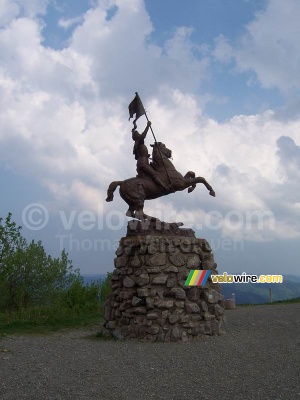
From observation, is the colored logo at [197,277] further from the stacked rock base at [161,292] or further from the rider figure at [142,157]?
the rider figure at [142,157]

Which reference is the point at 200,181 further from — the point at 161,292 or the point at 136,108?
the point at 161,292

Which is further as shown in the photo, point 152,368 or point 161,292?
point 161,292

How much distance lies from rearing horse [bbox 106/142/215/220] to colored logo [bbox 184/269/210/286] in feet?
5.72

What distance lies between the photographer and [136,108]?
10727mm

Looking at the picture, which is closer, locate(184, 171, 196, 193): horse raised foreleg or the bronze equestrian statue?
the bronze equestrian statue

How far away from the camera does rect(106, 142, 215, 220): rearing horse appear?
10.5 metres

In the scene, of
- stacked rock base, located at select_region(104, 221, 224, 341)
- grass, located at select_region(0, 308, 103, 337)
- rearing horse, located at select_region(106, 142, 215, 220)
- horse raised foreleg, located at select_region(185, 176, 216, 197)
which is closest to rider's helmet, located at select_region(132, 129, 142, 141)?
rearing horse, located at select_region(106, 142, 215, 220)

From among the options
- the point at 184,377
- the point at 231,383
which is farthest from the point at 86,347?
the point at 231,383

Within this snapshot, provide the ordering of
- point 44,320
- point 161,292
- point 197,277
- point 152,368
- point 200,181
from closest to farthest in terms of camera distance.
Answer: point 152,368 → point 161,292 → point 197,277 → point 200,181 → point 44,320

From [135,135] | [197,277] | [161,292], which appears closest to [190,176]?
[135,135]

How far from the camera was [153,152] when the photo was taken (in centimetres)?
1099

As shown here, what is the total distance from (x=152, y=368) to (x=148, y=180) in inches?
197

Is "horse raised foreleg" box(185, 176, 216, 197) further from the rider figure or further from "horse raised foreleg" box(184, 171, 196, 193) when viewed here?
the rider figure

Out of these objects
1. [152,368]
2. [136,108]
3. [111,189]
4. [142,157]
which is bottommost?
[152,368]
